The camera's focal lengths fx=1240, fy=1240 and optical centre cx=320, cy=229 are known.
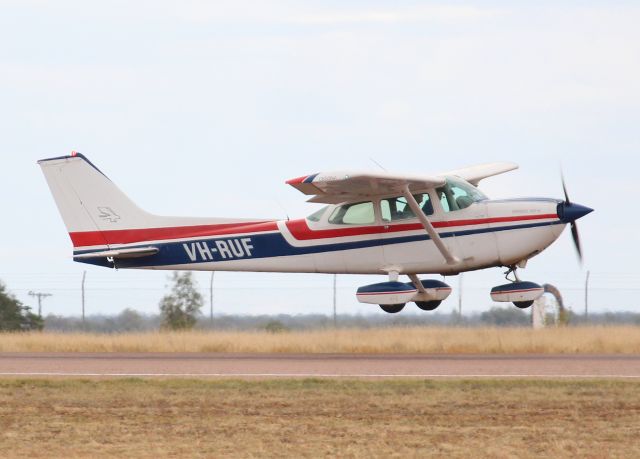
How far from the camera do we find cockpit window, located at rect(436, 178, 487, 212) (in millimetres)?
23906

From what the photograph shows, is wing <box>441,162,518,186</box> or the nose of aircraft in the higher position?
wing <box>441,162,518,186</box>

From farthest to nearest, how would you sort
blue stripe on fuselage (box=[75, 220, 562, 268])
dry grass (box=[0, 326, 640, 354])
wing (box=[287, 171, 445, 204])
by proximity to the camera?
dry grass (box=[0, 326, 640, 354]), blue stripe on fuselage (box=[75, 220, 562, 268]), wing (box=[287, 171, 445, 204])

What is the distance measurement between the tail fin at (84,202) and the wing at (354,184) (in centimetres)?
435

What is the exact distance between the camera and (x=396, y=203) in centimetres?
2422

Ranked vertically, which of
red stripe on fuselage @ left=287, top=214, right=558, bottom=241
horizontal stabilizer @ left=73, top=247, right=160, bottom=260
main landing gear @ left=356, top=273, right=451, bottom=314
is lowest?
main landing gear @ left=356, top=273, right=451, bottom=314

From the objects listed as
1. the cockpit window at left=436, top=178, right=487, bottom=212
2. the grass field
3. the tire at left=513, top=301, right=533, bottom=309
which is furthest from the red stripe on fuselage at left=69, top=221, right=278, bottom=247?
the grass field

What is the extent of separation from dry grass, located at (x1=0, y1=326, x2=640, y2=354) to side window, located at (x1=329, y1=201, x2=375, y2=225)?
2.83 metres

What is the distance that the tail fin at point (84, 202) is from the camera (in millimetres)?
26281

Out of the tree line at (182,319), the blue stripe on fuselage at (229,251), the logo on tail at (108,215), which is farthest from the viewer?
the tree line at (182,319)

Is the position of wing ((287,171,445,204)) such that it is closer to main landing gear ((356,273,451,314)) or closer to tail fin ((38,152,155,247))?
main landing gear ((356,273,451,314))

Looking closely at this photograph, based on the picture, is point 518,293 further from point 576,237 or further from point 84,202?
point 84,202

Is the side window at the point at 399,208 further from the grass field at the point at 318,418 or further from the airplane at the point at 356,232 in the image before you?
the grass field at the point at 318,418

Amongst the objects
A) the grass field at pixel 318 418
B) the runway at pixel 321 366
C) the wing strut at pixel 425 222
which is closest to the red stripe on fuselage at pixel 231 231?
the wing strut at pixel 425 222

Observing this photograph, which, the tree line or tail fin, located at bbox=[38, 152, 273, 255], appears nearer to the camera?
tail fin, located at bbox=[38, 152, 273, 255]
